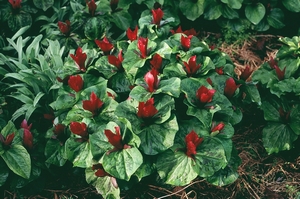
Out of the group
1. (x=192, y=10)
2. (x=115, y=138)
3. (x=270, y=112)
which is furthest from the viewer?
(x=192, y=10)

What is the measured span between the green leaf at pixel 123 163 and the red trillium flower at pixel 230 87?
2.31ft

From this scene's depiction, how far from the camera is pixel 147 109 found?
7.13ft

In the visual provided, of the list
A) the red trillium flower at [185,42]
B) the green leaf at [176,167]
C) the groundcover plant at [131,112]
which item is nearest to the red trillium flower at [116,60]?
the groundcover plant at [131,112]

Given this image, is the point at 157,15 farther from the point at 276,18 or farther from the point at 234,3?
the point at 276,18

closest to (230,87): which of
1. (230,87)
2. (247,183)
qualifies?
(230,87)

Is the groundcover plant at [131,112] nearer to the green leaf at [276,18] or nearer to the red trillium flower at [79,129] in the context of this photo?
the red trillium flower at [79,129]

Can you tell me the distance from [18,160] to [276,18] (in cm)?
240

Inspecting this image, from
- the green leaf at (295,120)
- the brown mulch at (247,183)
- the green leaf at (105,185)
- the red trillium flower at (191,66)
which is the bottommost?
the brown mulch at (247,183)

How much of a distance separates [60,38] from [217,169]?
163 cm

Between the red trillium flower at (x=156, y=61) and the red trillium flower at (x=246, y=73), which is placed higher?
the red trillium flower at (x=156, y=61)

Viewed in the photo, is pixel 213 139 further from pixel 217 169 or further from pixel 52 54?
pixel 52 54

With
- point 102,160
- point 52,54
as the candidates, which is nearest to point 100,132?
point 102,160

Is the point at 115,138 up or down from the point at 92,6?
down

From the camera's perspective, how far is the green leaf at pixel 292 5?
3531 mm
